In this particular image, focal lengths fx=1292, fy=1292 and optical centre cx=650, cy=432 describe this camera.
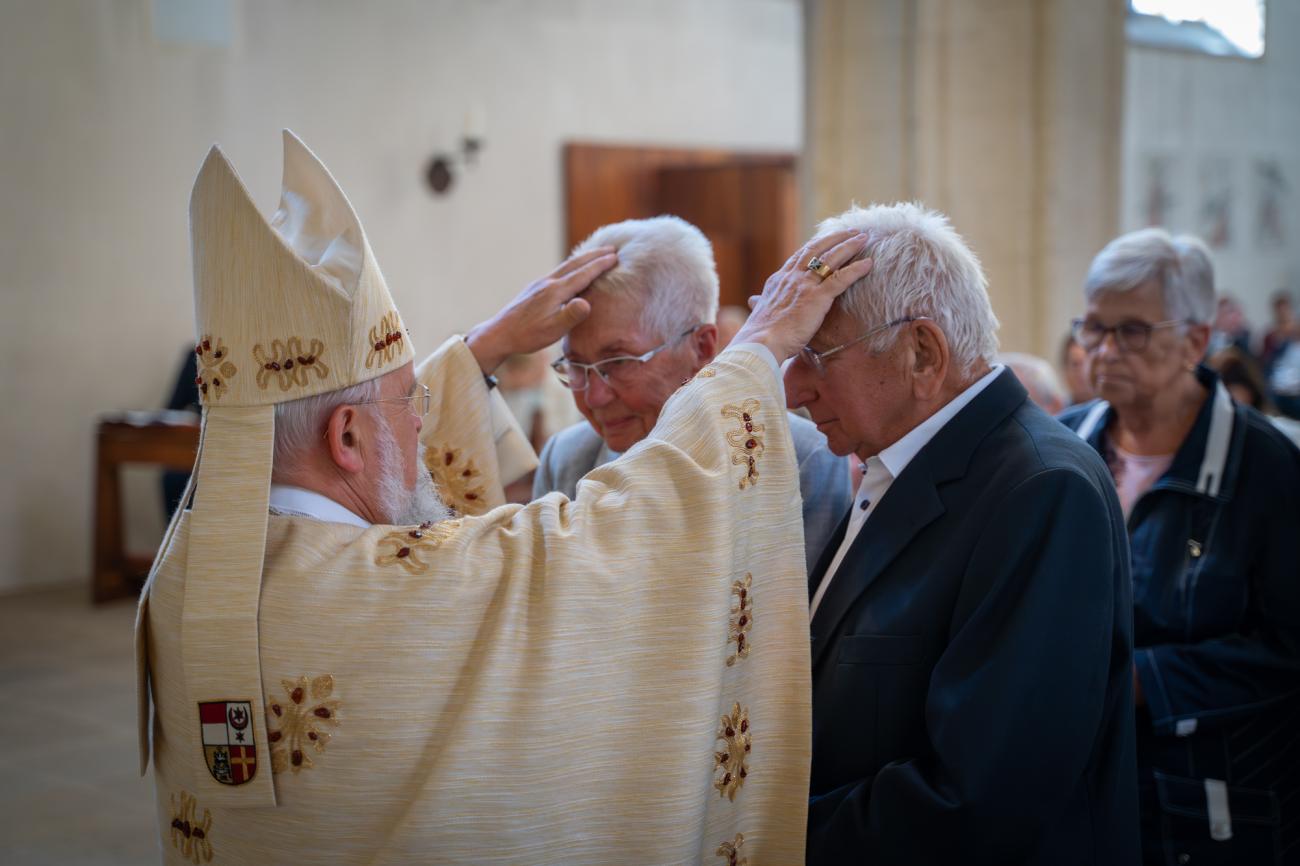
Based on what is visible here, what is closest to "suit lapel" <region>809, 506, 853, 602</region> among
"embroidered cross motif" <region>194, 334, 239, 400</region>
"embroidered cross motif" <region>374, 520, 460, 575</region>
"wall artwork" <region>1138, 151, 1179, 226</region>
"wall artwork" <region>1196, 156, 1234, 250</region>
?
"embroidered cross motif" <region>374, 520, 460, 575</region>

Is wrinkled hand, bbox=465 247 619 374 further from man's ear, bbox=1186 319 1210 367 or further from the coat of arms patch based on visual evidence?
man's ear, bbox=1186 319 1210 367

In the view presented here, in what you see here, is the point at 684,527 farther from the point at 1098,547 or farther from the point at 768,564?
the point at 1098,547

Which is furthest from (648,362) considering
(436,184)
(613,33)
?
(613,33)

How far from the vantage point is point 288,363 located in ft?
5.59

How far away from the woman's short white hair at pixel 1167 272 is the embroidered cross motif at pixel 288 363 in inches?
70.9

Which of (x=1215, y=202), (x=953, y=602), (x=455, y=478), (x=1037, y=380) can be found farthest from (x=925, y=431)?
(x=1215, y=202)

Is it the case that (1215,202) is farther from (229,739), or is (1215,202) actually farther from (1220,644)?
(229,739)

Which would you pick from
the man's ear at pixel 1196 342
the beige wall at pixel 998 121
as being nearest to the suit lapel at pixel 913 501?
the man's ear at pixel 1196 342

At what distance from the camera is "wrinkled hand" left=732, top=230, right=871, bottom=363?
1845 mm

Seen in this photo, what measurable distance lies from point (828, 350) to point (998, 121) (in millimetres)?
3533

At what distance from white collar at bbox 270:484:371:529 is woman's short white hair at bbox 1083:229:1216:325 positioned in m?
1.80

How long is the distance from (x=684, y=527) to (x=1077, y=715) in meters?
0.56

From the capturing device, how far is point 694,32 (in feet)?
35.1

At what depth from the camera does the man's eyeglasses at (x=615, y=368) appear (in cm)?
236
